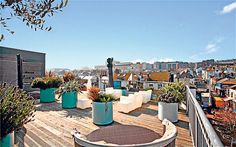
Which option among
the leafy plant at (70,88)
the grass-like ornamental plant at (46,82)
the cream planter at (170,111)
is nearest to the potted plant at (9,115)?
the cream planter at (170,111)

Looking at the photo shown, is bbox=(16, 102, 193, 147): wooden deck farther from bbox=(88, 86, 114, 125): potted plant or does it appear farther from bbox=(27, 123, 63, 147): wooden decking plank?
bbox=(88, 86, 114, 125): potted plant

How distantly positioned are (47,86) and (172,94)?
16.1ft

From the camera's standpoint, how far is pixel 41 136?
3.43m

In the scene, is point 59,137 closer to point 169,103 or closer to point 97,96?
point 97,96

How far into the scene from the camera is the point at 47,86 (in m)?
6.92

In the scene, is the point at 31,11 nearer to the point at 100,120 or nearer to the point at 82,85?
the point at 100,120

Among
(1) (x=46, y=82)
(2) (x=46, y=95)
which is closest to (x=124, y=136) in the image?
(1) (x=46, y=82)

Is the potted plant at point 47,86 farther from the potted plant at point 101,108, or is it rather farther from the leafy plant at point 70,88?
the potted plant at point 101,108

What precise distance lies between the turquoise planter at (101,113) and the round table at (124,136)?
1776 mm

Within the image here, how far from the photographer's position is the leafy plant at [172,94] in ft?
14.2

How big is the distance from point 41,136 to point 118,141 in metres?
2.06

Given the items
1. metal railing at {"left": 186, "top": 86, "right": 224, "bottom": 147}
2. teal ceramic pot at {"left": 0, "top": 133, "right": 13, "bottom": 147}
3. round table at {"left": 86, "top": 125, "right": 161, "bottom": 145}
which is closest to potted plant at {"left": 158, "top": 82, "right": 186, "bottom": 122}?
metal railing at {"left": 186, "top": 86, "right": 224, "bottom": 147}

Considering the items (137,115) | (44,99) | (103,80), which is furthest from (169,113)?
(103,80)

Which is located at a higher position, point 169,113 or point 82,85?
point 82,85
